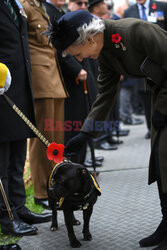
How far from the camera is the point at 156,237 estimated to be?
3.35 m

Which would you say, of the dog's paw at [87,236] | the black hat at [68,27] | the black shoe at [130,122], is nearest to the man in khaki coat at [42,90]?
the dog's paw at [87,236]

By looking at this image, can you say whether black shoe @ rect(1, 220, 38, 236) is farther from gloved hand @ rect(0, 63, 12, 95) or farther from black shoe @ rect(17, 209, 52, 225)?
gloved hand @ rect(0, 63, 12, 95)

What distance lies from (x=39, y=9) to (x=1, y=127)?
1.23 metres

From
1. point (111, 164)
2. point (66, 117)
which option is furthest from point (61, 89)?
point (111, 164)

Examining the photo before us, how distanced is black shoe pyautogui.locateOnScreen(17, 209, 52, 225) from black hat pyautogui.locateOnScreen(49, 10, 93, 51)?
1635mm

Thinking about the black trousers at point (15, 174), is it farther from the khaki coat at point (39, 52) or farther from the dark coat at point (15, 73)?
the khaki coat at point (39, 52)

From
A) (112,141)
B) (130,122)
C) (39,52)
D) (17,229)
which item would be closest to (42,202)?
(17,229)

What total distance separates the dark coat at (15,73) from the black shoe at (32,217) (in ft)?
2.26

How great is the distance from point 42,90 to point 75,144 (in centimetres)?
107

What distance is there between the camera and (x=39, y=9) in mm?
4070

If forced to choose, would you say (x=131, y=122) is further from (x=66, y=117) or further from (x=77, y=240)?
(x=77, y=240)

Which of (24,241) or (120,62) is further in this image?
(24,241)

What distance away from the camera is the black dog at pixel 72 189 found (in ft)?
10.5

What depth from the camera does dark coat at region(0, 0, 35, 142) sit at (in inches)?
137
